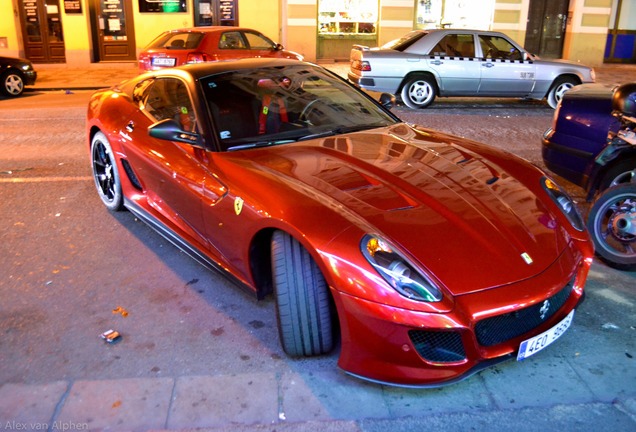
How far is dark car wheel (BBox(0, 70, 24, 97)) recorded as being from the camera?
12.7 meters

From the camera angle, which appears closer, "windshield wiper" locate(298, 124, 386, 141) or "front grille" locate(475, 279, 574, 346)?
"front grille" locate(475, 279, 574, 346)

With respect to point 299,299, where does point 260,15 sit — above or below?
above

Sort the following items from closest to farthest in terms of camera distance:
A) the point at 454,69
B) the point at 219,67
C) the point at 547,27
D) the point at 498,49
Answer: the point at 219,67 < the point at 454,69 < the point at 498,49 < the point at 547,27

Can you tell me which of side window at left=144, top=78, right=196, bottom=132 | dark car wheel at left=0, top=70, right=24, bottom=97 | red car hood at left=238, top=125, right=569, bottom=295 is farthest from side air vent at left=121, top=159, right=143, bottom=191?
dark car wheel at left=0, top=70, right=24, bottom=97

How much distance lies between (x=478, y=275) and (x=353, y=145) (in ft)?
4.81

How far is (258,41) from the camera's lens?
45.8ft

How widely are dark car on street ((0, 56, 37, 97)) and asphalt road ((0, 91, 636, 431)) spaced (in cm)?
844

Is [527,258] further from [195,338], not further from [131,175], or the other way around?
[131,175]

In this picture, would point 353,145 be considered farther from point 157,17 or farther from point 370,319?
point 157,17

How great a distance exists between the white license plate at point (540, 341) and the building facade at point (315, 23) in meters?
17.0

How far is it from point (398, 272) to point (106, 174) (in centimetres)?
349

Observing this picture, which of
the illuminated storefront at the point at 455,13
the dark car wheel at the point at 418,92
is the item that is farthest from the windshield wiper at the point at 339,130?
the illuminated storefront at the point at 455,13

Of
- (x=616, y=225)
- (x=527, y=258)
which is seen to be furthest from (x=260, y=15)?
(x=527, y=258)

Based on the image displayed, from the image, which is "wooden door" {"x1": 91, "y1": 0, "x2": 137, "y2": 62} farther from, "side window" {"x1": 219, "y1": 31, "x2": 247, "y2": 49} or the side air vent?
the side air vent
